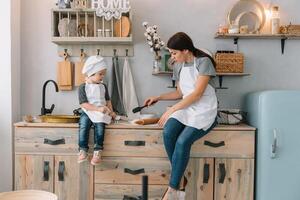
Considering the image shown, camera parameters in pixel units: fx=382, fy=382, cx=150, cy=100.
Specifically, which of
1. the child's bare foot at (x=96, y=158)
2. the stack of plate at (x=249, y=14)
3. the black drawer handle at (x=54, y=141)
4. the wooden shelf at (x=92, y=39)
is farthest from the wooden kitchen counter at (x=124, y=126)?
the stack of plate at (x=249, y=14)

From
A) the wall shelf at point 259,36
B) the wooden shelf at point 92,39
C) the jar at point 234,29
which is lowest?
the wooden shelf at point 92,39

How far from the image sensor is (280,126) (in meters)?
2.84

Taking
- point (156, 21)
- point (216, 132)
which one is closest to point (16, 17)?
point (156, 21)

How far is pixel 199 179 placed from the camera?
2947 millimetres

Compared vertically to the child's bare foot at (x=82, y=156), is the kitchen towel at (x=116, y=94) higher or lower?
higher

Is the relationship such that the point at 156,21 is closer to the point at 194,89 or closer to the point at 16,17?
the point at 194,89

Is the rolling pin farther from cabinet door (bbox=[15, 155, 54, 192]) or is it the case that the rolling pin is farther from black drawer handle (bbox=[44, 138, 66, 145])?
cabinet door (bbox=[15, 155, 54, 192])

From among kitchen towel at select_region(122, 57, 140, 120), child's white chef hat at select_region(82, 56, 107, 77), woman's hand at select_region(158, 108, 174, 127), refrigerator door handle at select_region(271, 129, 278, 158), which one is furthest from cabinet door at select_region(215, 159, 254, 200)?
child's white chef hat at select_region(82, 56, 107, 77)

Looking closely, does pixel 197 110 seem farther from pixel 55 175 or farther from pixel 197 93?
pixel 55 175

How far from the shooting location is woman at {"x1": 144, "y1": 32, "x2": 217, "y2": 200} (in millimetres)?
2730

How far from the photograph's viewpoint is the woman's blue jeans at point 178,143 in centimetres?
272

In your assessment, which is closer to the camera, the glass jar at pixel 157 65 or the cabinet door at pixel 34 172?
the cabinet door at pixel 34 172

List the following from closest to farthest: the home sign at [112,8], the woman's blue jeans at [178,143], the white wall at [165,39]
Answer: the woman's blue jeans at [178,143]
the home sign at [112,8]
the white wall at [165,39]

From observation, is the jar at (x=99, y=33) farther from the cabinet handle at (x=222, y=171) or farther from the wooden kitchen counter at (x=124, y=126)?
the cabinet handle at (x=222, y=171)
